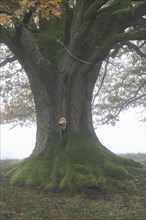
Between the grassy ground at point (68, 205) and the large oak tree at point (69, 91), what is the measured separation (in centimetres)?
75

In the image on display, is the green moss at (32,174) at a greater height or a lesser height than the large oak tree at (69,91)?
lesser

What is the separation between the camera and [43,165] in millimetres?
Result: 13547

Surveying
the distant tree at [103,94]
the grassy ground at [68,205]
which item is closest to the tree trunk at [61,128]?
the grassy ground at [68,205]

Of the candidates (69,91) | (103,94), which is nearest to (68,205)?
(69,91)

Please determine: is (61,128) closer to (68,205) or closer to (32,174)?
(32,174)

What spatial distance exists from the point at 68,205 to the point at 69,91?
497cm

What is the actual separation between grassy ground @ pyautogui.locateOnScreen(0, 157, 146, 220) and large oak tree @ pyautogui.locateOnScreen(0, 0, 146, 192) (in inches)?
29.4

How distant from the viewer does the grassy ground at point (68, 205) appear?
32.8ft

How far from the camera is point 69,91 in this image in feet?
47.3

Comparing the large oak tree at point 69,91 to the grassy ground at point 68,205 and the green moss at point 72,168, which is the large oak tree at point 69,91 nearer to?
the green moss at point 72,168

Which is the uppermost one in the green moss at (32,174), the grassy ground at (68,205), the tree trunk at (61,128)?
the tree trunk at (61,128)

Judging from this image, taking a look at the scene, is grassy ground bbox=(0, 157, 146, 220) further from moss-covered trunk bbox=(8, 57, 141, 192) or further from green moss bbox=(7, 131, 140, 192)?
moss-covered trunk bbox=(8, 57, 141, 192)

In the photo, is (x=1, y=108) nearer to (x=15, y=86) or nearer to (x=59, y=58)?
(x=15, y=86)

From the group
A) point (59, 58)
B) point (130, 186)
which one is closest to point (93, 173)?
point (130, 186)
